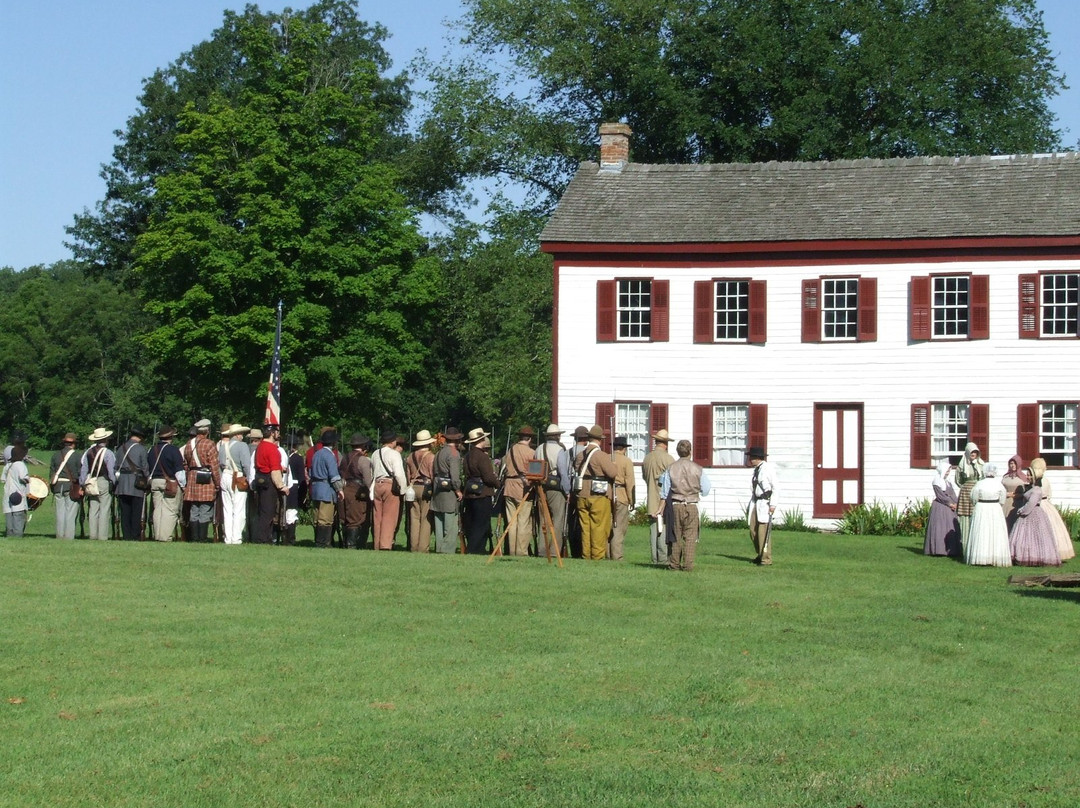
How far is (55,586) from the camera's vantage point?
54.5ft

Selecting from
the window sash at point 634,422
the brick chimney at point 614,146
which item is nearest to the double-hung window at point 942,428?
the window sash at point 634,422

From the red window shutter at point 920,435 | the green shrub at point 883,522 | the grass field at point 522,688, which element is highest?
the red window shutter at point 920,435

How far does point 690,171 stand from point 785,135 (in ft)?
41.6

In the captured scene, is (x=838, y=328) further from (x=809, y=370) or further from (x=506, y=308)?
(x=506, y=308)

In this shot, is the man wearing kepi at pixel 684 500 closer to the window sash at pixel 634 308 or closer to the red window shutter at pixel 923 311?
the window sash at pixel 634 308

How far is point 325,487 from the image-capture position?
23484mm

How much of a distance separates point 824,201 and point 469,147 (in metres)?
20.8

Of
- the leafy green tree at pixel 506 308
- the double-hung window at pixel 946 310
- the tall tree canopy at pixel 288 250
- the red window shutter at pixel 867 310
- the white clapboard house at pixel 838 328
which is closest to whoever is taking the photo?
the white clapboard house at pixel 838 328

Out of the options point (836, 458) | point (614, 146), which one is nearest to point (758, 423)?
point (836, 458)

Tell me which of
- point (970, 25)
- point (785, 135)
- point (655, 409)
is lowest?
point (655, 409)

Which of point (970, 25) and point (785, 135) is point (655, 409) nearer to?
point (785, 135)

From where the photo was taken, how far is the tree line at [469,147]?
47.3 meters

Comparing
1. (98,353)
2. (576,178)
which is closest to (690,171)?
(576,178)

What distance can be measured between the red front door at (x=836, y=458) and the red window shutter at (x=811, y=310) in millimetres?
1519
